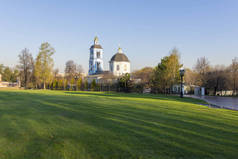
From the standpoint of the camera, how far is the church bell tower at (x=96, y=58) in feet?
275

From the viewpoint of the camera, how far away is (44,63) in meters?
45.0

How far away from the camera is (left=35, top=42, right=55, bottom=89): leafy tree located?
4466cm

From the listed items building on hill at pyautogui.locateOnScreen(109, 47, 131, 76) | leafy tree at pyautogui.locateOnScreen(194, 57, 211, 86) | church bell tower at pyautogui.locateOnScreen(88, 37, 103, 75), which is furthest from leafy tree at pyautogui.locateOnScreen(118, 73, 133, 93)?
church bell tower at pyautogui.locateOnScreen(88, 37, 103, 75)

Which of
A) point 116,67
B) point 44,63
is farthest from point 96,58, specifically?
point 44,63

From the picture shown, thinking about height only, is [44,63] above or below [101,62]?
below

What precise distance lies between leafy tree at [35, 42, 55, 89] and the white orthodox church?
29.3m

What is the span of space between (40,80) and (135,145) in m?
47.7

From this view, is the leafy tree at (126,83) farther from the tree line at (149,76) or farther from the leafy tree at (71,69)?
the leafy tree at (71,69)

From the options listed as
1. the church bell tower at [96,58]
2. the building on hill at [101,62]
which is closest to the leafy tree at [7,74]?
the building on hill at [101,62]

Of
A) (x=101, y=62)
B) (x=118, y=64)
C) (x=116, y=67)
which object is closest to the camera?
(x=118, y=64)

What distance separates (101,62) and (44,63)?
42322 millimetres

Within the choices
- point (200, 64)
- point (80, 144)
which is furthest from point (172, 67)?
point (80, 144)

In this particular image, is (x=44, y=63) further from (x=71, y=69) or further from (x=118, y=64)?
(x=118, y=64)

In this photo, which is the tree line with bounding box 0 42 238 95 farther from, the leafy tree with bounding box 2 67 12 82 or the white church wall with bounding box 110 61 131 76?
the leafy tree with bounding box 2 67 12 82
